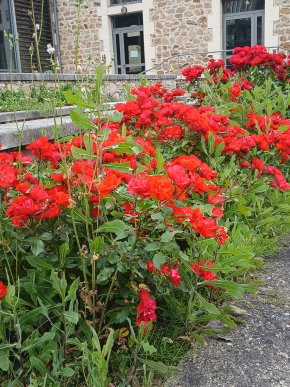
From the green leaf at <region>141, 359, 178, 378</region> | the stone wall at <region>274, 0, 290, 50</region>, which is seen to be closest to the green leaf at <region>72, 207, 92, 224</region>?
the green leaf at <region>141, 359, 178, 378</region>

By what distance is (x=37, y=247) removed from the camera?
1379 millimetres

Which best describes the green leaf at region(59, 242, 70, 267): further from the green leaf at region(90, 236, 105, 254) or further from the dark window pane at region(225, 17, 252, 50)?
the dark window pane at region(225, 17, 252, 50)

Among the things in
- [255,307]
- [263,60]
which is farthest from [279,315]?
[263,60]

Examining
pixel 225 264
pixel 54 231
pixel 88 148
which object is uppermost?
pixel 88 148

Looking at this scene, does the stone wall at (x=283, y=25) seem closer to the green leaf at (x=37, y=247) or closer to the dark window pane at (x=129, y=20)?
the dark window pane at (x=129, y=20)

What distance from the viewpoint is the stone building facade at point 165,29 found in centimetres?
1219

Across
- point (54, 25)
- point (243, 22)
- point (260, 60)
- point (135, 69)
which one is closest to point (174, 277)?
point (260, 60)

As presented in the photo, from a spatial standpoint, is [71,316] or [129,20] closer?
[71,316]

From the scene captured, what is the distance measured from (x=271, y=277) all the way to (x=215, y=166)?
66 cm

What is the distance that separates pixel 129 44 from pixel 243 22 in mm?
3408

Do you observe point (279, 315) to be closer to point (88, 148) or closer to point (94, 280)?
point (94, 280)

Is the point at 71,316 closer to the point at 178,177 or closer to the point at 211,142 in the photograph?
the point at 178,177

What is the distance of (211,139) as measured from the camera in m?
2.44

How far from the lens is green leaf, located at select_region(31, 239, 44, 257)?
136 centimetres
